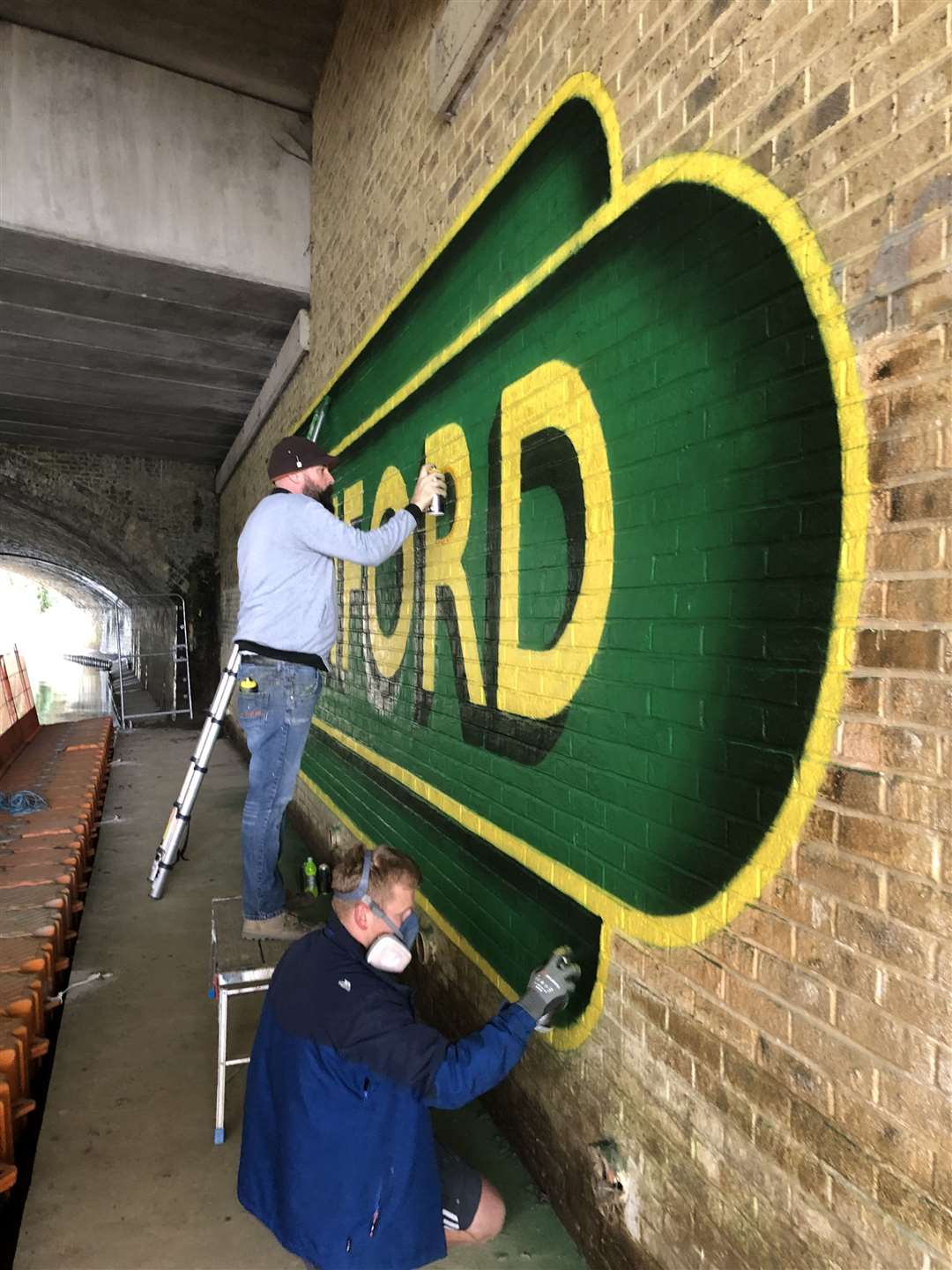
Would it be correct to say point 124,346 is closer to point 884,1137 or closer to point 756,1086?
point 756,1086

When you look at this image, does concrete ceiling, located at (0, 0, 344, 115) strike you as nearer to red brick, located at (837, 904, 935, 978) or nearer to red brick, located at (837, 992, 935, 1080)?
red brick, located at (837, 904, 935, 978)

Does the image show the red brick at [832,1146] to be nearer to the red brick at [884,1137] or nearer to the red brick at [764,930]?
the red brick at [884,1137]

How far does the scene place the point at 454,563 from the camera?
3.42 meters

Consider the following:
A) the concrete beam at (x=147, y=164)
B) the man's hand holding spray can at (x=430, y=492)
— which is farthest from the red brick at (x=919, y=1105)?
the concrete beam at (x=147, y=164)

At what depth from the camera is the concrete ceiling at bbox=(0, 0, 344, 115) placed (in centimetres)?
564

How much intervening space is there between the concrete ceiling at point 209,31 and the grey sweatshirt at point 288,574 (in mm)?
4407

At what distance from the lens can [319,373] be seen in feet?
20.7

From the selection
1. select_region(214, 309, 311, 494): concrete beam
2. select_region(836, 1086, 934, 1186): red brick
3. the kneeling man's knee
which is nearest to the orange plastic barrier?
the kneeling man's knee

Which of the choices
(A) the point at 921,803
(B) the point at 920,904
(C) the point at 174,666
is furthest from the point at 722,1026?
(C) the point at 174,666

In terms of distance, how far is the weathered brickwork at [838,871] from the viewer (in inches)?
52.2

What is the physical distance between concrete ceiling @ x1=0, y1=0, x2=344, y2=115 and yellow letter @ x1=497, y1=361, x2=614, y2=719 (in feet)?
15.7

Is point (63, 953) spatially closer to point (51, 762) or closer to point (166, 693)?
point (51, 762)

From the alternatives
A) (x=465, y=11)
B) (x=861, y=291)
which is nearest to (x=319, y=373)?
(x=465, y=11)

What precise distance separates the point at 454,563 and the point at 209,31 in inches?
203
